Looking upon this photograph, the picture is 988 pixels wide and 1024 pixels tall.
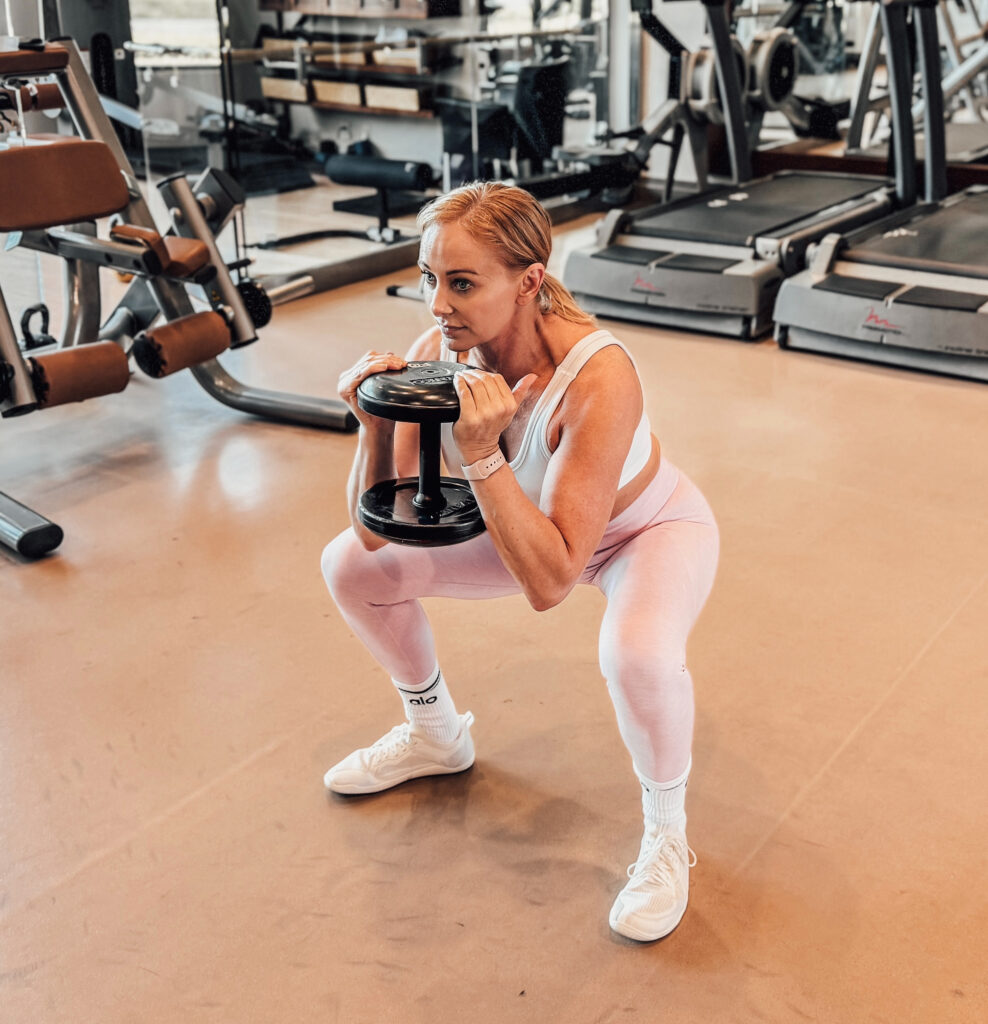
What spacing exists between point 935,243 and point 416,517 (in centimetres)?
375

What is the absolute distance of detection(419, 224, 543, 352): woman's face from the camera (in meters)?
1.46

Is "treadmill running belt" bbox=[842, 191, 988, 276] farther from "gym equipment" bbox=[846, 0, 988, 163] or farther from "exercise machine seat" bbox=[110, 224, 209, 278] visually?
"exercise machine seat" bbox=[110, 224, 209, 278]

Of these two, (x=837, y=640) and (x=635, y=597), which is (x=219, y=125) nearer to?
(x=837, y=640)

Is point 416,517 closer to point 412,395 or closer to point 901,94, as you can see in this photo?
point 412,395

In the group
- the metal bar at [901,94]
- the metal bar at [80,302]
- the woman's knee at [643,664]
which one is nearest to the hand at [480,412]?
the woman's knee at [643,664]

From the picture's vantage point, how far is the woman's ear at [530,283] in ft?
5.02

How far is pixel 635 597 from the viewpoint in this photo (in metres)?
1.59

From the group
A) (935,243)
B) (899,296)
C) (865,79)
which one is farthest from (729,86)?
(899,296)

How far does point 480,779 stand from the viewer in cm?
199

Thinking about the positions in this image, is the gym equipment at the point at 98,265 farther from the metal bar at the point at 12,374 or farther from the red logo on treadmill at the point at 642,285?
the red logo on treadmill at the point at 642,285

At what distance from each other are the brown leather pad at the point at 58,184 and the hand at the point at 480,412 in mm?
2008

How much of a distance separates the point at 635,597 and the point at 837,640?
97cm

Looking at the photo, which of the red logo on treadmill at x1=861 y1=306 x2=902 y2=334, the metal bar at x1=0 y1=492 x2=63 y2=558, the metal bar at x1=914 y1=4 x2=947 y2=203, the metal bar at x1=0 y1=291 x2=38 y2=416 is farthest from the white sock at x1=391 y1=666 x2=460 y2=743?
the metal bar at x1=914 y1=4 x2=947 y2=203

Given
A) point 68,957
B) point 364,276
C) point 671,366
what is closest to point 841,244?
point 671,366
